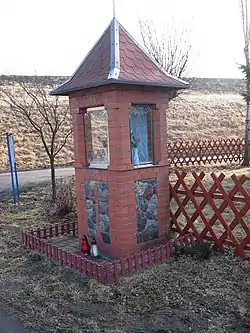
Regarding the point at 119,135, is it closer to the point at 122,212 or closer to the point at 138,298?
the point at 122,212

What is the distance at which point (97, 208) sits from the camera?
5.81m

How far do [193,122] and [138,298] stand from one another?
2903cm

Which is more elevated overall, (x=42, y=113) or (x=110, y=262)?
(x=42, y=113)

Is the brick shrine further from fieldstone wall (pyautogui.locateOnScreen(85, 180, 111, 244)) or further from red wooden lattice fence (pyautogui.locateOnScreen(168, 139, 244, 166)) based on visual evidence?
red wooden lattice fence (pyautogui.locateOnScreen(168, 139, 244, 166))

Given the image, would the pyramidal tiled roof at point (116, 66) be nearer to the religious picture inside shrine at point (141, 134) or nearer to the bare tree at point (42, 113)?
the religious picture inside shrine at point (141, 134)

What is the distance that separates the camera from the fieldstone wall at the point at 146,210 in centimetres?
560

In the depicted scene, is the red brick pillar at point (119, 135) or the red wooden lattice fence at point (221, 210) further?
the red wooden lattice fence at point (221, 210)

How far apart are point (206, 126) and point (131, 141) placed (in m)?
27.4

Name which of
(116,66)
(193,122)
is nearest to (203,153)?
(193,122)

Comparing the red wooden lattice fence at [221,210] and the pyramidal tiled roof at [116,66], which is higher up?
the pyramidal tiled roof at [116,66]

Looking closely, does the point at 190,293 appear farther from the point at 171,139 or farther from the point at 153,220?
the point at 171,139

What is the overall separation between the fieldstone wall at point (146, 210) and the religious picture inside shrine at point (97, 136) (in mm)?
668

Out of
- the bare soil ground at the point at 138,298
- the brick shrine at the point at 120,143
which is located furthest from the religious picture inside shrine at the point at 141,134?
the bare soil ground at the point at 138,298

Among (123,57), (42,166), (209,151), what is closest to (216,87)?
(209,151)
